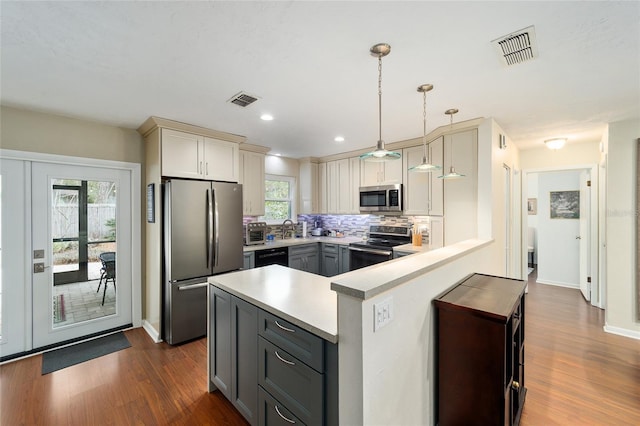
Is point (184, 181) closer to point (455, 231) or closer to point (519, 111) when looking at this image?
point (455, 231)

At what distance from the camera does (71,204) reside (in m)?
3.03

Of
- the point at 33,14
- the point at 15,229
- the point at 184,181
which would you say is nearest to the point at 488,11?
the point at 33,14

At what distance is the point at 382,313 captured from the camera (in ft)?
4.09

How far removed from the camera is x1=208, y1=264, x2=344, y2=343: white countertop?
1.37 metres

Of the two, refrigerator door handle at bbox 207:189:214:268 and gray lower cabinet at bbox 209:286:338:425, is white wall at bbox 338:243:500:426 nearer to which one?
gray lower cabinet at bbox 209:286:338:425

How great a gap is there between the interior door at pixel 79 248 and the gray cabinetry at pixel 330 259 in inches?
112

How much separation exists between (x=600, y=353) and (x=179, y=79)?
15.5ft

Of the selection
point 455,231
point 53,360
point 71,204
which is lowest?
point 53,360

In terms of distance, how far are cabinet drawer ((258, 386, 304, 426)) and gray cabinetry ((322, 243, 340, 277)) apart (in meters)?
2.99

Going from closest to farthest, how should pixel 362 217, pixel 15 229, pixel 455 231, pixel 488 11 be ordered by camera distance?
pixel 488 11
pixel 15 229
pixel 455 231
pixel 362 217

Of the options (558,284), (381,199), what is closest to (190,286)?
(381,199)

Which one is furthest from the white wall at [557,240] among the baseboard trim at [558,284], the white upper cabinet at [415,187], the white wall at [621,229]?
the white upper cabinet at [415,187]

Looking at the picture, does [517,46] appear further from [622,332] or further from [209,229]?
[622,332]

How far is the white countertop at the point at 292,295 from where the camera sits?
4.50 feet
